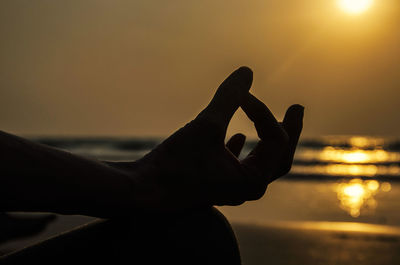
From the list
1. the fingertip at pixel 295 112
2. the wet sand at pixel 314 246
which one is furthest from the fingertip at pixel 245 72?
the wet sand at pixel 314 246

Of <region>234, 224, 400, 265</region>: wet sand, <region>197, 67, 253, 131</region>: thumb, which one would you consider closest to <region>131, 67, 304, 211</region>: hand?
<region>197, 67, 253, 131</region>: thumb

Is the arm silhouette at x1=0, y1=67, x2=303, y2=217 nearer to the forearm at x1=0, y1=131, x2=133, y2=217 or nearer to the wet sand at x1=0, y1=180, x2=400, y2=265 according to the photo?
the forearm at x1=0, y1=131, x2=133, y2=217

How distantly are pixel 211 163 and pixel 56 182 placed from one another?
1.02 ft

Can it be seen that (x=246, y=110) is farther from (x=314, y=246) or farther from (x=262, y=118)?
(x=314, y=246)

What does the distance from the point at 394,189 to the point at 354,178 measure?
2.86 m

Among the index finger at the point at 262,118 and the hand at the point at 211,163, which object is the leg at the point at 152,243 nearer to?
the hand at the point at 211,163

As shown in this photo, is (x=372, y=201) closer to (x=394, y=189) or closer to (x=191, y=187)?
(x=394, y=189)

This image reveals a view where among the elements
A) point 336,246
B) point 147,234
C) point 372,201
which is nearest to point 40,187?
point 147,234

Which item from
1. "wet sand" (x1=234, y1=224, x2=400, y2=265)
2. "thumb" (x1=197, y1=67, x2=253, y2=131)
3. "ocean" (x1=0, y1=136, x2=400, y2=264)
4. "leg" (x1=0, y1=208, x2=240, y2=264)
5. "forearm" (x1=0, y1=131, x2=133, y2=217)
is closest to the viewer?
"forearm" (x1=0, y1=131, x2=133, y2=217)

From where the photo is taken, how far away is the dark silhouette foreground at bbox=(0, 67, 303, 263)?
0.69 meters

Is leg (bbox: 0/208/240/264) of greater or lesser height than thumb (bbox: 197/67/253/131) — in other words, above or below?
below

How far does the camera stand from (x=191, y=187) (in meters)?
0.90

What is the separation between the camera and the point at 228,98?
98cm

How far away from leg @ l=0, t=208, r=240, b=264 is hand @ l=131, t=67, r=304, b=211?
0.03 meters
